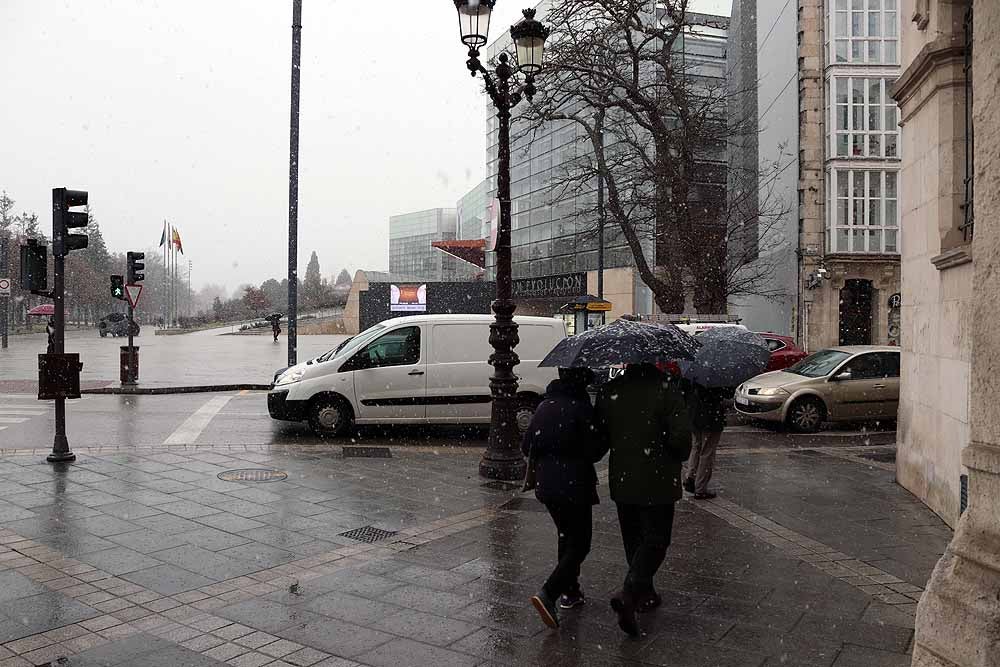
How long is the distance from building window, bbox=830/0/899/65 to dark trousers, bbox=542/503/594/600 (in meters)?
28.7

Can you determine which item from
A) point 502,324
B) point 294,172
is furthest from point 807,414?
point 294,172

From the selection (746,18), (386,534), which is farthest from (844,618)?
(746,18)

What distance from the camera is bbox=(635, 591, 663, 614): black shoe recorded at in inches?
195

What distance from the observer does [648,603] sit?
196 inches

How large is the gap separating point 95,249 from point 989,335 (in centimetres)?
9891

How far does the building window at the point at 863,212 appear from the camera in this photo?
28906mm

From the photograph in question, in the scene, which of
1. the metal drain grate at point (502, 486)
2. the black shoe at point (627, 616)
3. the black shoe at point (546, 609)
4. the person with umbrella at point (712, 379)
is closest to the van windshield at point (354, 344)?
the metal drain grate at point (502, 486)

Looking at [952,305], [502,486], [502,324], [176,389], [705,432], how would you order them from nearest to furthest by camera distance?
[952,305]
[705,432]
[502,486]
[502,324]
[176,389]

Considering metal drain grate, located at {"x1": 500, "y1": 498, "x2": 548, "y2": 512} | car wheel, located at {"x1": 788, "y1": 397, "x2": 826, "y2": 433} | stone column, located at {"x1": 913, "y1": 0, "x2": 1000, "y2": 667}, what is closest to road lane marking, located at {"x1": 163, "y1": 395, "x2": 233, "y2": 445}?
metal drain grate, located at {"x1": 500, "y1": 498, "x2": 548, "y2": 512}

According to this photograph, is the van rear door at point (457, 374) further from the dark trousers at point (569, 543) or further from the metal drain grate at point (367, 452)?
the dark trousers at point (569, 543)

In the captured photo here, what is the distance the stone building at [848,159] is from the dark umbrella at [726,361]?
897 inches

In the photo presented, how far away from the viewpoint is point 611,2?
22234mm

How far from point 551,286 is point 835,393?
37332 mm

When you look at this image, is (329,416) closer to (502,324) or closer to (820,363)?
(502,324)
